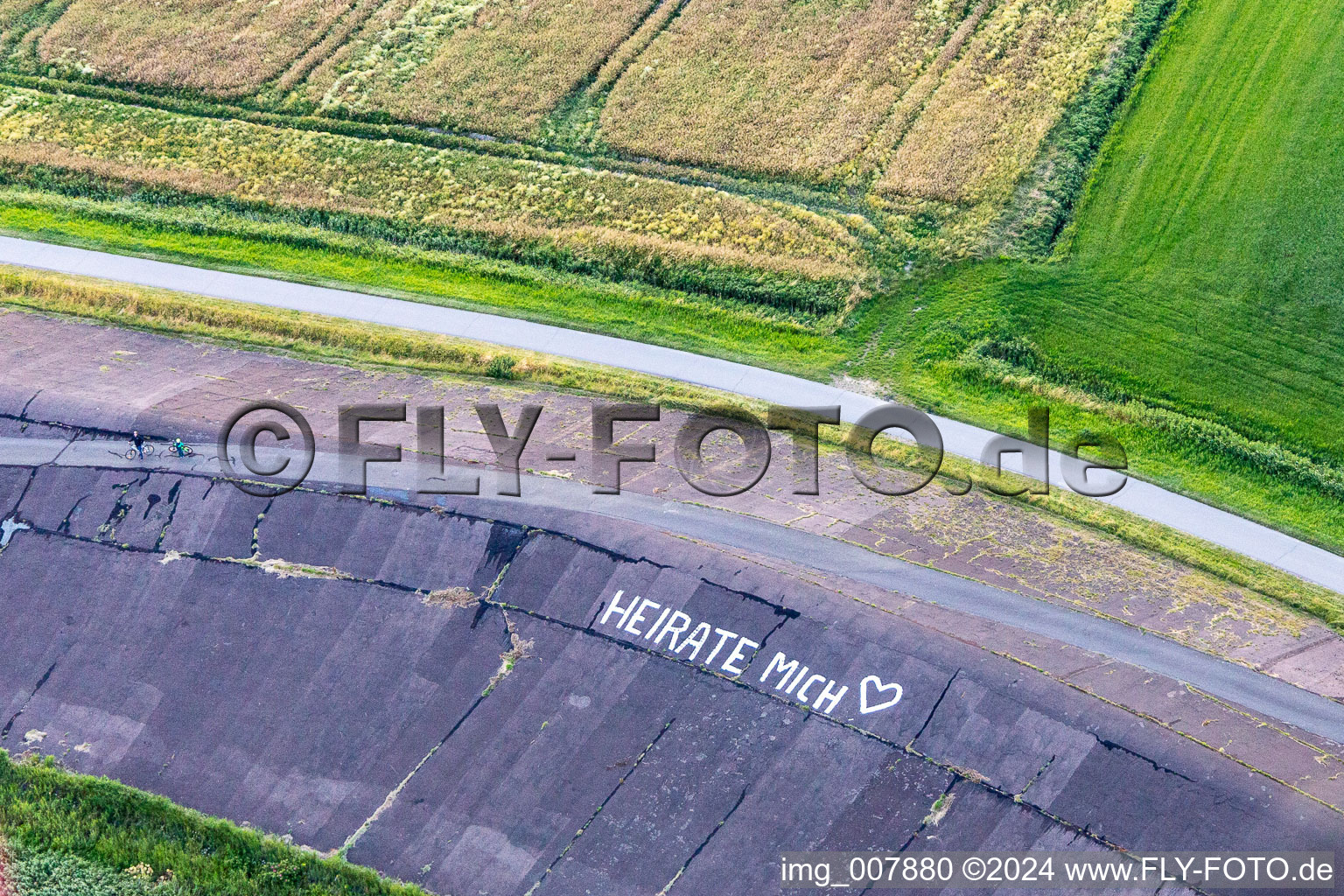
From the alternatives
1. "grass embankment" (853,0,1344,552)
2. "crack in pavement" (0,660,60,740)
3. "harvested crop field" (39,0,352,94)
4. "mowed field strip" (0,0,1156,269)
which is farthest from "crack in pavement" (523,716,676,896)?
"harvested crop field" (39,0,352,94)

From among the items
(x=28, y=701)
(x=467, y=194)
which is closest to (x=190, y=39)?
(x=467, y=194)

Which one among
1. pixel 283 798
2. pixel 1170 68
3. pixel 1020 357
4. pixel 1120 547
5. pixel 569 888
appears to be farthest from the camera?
pixel 1170 68

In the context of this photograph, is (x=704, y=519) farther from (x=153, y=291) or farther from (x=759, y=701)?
(x=153, y=291)

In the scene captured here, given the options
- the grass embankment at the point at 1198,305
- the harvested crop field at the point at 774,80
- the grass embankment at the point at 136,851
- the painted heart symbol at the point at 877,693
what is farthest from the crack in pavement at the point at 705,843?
the harvested crop field at the point at 774,80

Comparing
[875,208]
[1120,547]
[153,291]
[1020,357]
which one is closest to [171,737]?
[153,291]

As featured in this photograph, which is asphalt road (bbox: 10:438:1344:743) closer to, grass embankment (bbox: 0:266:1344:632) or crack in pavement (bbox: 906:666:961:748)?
crack in pavement (bbox: 906:666:961:748)

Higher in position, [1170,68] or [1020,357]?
[1170,68]

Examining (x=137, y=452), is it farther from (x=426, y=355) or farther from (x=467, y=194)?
(x=467, y=194)
